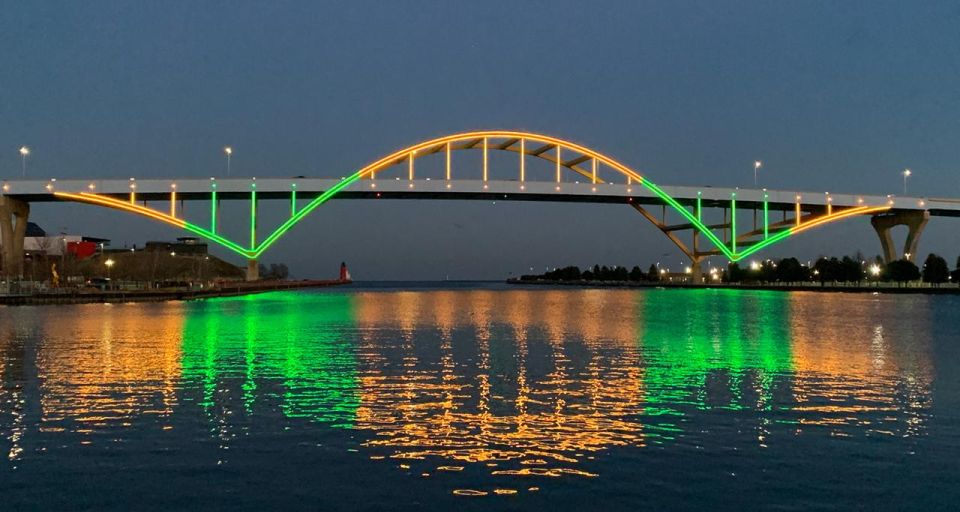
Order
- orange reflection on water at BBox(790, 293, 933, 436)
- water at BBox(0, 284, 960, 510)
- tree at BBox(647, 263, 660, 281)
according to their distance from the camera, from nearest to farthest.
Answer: water at BBox(0, 284, 960, 510) < orange reflection on water at BBox(790, 293, 933, 436) < tree at BBox(647, 263, 660, 281)

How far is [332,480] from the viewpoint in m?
8.58

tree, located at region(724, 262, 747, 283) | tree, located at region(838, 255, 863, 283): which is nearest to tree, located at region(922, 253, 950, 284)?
tree, located at region(838, 255, 863, 283)

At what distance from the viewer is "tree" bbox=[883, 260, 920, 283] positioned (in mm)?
97750

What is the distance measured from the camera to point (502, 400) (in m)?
13.6

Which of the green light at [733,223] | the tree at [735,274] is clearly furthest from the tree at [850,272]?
the green light at [733,223]

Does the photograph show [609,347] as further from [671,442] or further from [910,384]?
[671,442]

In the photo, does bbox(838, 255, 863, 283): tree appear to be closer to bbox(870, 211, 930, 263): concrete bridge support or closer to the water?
bbox(870, 211, 930, 263): concrete bridge support

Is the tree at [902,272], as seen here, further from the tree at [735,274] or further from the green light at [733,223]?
the tree at [735,274]

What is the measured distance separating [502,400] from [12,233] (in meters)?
74.3

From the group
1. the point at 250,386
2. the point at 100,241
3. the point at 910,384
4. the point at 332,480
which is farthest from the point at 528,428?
the point at 100,241

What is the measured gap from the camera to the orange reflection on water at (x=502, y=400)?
983 cm

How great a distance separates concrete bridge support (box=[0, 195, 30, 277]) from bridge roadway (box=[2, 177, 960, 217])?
930 millimetres

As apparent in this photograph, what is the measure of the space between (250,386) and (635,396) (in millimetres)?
6711

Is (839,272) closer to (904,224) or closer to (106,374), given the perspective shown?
(904,224)
